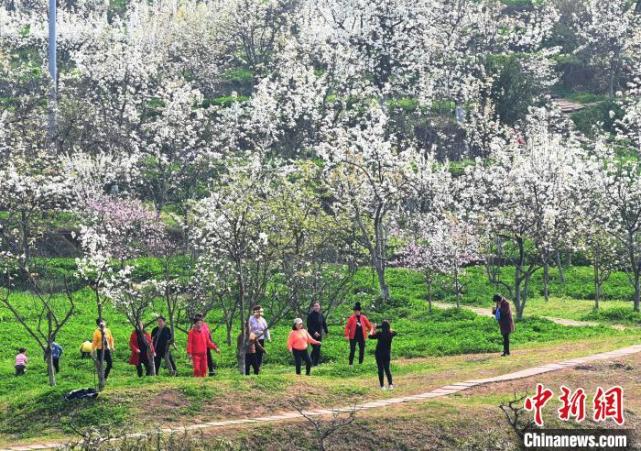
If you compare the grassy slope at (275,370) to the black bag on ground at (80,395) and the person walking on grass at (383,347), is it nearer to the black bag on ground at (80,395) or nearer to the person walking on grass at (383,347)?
the black bag on ground at (80,395)

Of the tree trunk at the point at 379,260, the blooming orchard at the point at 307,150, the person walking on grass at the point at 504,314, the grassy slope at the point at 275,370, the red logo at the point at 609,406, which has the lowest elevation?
the red logo at the point at 609,406

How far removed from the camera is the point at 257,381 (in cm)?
2572

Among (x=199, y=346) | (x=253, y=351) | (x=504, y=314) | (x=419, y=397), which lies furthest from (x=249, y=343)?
(x=504, y=314)

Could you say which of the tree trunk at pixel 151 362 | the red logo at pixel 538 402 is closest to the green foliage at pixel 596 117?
the tree trunk at pixel 151 362

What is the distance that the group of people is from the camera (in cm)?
2758

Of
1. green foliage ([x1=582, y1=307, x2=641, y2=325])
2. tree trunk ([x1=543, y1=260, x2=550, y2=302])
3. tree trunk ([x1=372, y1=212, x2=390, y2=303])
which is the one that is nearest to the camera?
green foliage ([x1=582, y1=307, x2=641, y2=325])

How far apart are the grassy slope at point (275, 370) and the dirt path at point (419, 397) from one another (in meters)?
0.56

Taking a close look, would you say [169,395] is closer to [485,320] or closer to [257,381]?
[257,381]

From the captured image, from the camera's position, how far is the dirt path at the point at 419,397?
22812 mm

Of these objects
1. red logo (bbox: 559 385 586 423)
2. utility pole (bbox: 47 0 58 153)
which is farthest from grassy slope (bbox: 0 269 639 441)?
utility pole (bbox: 47 0 58 153)

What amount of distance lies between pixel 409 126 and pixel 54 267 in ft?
82.6

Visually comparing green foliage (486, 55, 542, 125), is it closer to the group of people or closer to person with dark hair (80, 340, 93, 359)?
person with dark hair (80, 340, 93, 359)

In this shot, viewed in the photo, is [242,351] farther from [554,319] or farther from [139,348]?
[554,319]

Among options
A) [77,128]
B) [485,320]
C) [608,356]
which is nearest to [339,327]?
[485,320]
